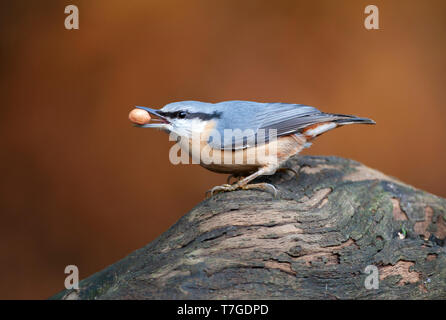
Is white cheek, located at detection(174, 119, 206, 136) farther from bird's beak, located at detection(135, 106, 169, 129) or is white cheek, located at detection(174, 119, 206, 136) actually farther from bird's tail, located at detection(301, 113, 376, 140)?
bird's tail, located at detection(301, 113, 376, 140)

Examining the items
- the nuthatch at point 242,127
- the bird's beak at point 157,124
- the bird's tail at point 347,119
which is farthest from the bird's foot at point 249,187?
the bird's tail at point 347,119

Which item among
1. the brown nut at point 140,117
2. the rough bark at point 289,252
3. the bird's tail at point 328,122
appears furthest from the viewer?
the bird's tail at point 328,122

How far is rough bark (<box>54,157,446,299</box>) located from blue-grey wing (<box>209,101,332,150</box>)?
0.84 ft

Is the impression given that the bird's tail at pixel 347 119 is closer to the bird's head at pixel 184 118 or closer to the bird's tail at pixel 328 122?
the bird's tail at pixel 328 122

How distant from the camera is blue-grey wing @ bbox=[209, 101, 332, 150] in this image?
2234 mm

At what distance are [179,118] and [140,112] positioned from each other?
19cm

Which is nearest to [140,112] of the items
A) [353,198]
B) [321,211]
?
[321,211]

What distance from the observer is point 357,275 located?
190 centimetres

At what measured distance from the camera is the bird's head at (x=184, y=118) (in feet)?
7.35

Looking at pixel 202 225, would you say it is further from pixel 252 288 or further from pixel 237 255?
A: pixel 252 288

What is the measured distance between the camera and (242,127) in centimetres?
227

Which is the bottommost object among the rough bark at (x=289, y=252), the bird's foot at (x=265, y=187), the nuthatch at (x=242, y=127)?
the rough bark at (x=289, y=252)

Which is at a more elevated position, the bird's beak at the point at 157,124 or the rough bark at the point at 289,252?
the bird's beak at the point at 157,124

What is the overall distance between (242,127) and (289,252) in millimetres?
673
